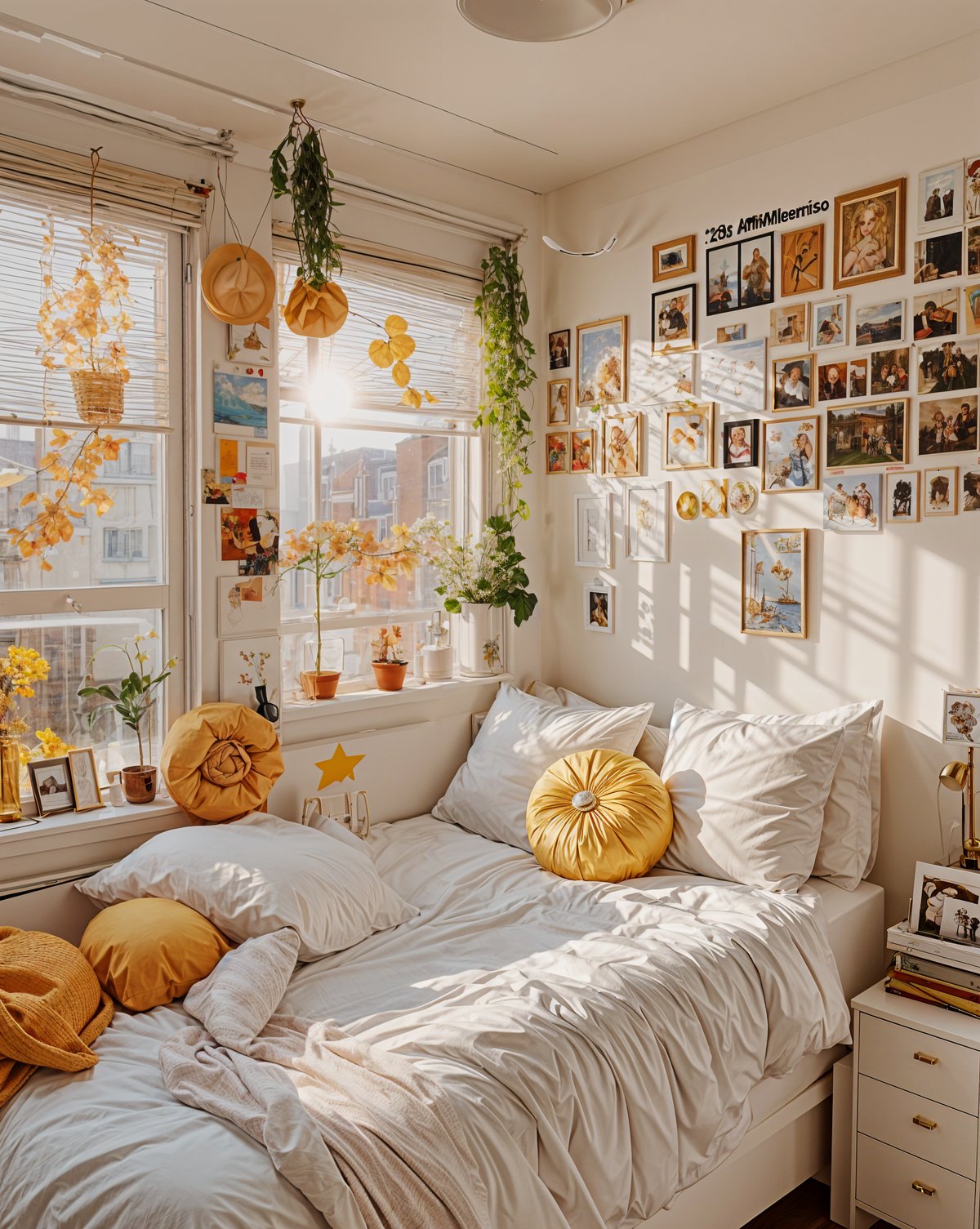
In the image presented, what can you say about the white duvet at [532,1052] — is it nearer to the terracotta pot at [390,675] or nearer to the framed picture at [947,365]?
the terracotta pot at [390,675]

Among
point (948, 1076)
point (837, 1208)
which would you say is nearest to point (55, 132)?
point (948, 1076)

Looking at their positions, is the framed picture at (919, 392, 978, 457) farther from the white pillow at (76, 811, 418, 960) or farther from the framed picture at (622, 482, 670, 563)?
the white pillow at (76, 811, 418, 960)

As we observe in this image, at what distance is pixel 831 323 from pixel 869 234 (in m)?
0.24

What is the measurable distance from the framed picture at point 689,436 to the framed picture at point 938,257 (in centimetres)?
70

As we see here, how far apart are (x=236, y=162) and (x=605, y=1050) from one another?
251 cm

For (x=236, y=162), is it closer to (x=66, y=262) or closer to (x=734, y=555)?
(x=66, y=262)

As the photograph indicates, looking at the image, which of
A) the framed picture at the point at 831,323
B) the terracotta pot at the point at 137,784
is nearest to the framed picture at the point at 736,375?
the framed picture at the point at 831,323

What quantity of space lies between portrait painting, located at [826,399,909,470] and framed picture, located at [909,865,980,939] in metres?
0.70

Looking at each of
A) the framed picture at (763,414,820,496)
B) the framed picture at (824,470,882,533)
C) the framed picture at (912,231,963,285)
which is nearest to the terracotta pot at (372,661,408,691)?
the framed picture at (763,414,820,496)

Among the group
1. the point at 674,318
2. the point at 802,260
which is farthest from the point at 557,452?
the point at 802,260

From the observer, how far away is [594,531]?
3.41 metres

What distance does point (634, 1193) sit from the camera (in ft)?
5.91

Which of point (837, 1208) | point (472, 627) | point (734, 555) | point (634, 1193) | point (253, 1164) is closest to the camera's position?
point (253, 1164)

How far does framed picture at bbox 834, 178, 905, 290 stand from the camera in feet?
8.41
